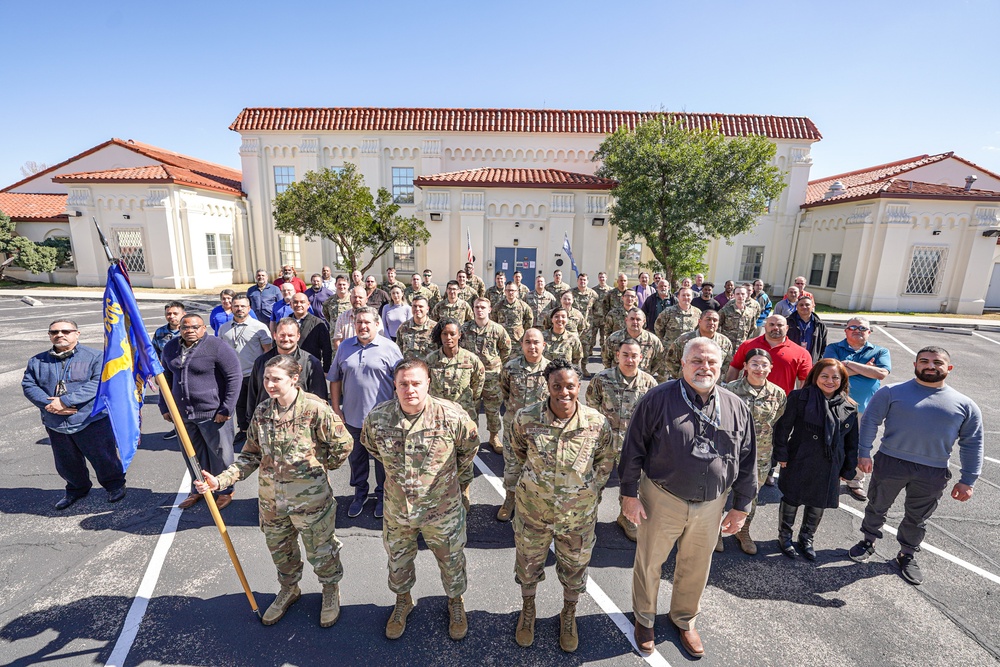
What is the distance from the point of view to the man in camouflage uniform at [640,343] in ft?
17.8

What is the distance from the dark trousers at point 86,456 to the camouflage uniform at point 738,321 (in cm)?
861

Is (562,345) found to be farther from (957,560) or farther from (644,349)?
(957,560)

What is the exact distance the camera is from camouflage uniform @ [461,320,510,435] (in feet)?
18.4

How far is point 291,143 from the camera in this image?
842 inches

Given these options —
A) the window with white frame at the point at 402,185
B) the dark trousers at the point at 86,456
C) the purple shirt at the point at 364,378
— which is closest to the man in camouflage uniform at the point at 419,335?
the purple shirt at the point at 364,378

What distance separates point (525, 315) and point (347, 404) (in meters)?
4.24

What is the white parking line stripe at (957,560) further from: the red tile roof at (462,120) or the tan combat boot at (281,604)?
the red tile roof at (462,120)

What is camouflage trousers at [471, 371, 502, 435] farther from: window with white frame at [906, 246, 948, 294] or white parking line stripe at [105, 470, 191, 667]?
window with white frame at [906, 246, 948, 294]

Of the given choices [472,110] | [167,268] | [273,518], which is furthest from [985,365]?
[167,268]

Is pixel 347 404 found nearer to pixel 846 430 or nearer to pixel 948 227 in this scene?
pixel 846 430

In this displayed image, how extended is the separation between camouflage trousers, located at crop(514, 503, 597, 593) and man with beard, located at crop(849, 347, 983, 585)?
8.90 ft

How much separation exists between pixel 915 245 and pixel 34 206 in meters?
39.8

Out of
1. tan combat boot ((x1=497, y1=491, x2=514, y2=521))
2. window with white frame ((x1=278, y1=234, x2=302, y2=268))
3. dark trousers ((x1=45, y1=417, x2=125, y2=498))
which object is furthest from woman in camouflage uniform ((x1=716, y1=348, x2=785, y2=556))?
window with white frame ((x1=278, y1=234, x2=302, y2=268))

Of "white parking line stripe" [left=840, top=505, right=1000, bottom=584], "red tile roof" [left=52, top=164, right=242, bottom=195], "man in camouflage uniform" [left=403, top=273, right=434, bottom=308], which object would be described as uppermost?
"red tile roof" [left=52, top=164, right=242, bottom=195]
